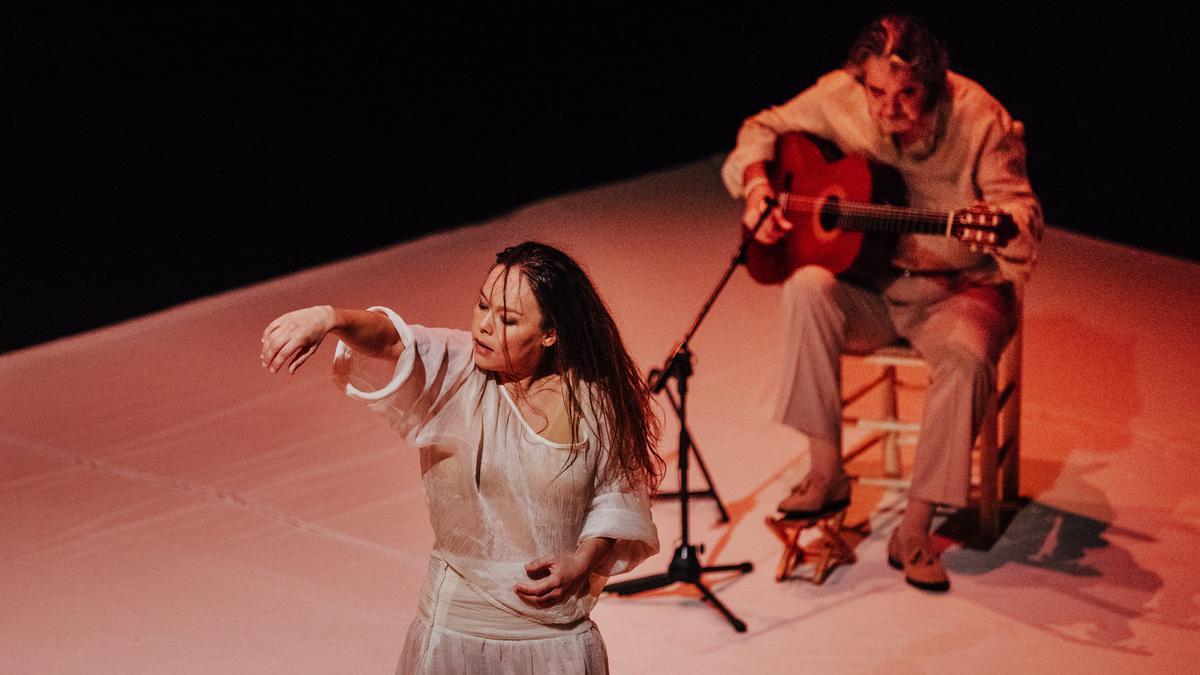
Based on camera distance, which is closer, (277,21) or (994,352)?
(994,352)

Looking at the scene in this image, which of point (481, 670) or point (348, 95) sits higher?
point (348, 95)

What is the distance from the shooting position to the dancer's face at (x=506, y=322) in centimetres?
207

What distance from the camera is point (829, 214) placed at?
4066mm

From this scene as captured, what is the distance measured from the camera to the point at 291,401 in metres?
4.94

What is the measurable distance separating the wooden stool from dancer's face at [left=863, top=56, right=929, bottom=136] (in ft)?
3.61

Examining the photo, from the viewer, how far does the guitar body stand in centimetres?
400

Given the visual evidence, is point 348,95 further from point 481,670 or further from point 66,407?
point 481,670

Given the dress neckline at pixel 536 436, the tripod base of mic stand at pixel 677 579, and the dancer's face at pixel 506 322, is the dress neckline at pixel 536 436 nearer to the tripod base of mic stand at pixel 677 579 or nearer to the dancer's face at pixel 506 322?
the dancer's face at pixel 506 322

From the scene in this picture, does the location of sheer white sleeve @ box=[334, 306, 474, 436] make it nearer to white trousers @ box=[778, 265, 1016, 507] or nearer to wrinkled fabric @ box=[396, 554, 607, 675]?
wrinkled fabric @ box=[396, 554, 607, 675]

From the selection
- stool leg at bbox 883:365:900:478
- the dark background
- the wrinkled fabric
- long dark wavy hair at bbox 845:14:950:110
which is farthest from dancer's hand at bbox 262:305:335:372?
the dark background

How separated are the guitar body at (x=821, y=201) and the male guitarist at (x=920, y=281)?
4cm

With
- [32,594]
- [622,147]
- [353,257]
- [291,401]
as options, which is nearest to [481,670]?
[32,594]

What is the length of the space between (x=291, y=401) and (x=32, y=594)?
146 cm

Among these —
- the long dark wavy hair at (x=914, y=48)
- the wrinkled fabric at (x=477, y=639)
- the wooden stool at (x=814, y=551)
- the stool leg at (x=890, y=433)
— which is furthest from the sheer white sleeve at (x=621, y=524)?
the stool leg at (x=890, y=433)
